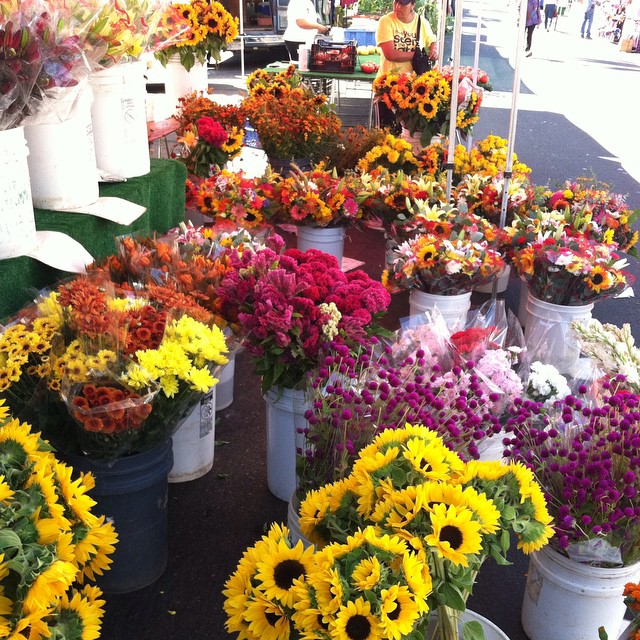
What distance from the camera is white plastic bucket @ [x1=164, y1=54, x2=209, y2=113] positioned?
5.67 metres

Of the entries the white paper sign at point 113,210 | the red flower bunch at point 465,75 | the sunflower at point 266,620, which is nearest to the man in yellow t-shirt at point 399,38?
the red flower bunch at point 465,75

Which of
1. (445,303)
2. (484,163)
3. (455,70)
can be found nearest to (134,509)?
(445,303)

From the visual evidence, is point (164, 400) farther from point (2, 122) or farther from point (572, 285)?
point (572, 285)

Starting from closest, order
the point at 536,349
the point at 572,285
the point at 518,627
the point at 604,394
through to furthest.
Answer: the point at 604,394
the point at 518,627
the point at 536,349
the point at 572,285

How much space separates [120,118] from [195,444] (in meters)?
1.52

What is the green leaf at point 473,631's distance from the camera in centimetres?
142

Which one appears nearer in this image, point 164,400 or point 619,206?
point 164,400

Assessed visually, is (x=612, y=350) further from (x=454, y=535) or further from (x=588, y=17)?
(x=588, y=17)

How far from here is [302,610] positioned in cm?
121

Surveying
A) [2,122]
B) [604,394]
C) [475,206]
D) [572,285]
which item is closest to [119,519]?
[2,122]

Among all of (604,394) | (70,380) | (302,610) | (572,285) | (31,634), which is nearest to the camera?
(302,610)

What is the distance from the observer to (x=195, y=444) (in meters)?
2.87

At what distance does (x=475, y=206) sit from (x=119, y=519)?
312cm

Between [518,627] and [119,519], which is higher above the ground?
[119,519]
